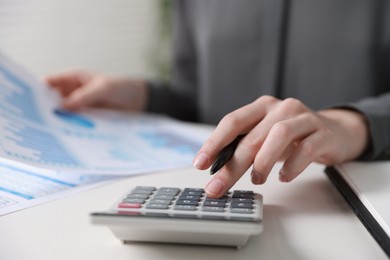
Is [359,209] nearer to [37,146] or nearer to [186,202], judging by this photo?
[186,202]

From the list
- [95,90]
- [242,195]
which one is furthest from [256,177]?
[95,90]

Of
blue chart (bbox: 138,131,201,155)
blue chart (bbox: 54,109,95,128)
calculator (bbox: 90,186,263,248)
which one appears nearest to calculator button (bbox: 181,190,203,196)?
calculator (bbox: 90,186,263,248)

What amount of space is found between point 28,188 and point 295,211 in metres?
0.28

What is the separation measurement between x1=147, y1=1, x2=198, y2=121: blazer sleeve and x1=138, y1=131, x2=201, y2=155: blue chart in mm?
302

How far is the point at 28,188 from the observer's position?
0.52 metres

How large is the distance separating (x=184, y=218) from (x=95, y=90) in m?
0.62

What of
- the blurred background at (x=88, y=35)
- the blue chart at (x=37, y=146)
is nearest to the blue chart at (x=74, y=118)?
the blue chart at (x=37, y=146)

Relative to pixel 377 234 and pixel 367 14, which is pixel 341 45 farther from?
pixel 377 234

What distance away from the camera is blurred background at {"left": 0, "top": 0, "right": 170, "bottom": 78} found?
1.61m

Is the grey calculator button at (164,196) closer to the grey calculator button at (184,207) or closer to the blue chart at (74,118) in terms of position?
the grey calculator button at (184,207)

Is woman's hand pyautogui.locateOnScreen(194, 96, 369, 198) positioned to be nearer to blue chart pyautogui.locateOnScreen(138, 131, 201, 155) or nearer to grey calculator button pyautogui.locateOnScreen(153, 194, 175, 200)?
grey calculator button pyautogui.locateOnScreen(153, 194, 175, 200)

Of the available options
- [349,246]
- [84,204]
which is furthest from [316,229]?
[84,204]

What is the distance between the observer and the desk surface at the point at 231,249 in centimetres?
38

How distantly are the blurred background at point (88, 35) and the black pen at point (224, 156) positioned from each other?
3.96 feet
